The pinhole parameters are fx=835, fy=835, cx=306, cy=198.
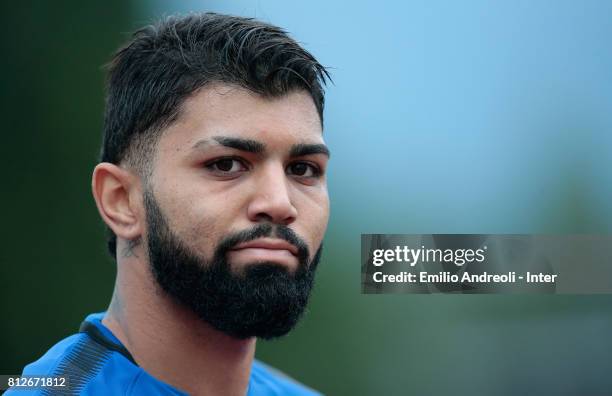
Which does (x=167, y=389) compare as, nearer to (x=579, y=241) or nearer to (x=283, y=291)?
(x=283, y=291)

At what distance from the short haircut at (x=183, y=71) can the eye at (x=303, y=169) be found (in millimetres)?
316

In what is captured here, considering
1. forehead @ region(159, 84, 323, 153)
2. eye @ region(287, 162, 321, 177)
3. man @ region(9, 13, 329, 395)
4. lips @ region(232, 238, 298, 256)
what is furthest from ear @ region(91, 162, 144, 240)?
eye @ region(287, 162, 321, 177)

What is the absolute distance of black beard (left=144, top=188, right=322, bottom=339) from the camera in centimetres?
351

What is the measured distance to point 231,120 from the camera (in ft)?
11.7

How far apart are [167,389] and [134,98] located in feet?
4.32

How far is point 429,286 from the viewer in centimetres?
674

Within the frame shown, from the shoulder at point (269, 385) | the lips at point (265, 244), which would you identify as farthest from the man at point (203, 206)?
the shoulder at point (269, 385)

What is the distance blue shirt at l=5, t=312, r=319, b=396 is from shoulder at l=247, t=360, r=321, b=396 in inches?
25.6

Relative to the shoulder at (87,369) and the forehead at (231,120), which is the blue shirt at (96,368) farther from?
the forehead at (231,120)

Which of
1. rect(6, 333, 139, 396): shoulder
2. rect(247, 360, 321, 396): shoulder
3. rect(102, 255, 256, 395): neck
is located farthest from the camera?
rect(247, 360, 321, 396): shoulder

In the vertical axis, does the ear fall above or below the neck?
above

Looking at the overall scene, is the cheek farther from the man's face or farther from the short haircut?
the short haircut

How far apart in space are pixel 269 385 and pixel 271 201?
1.38 m

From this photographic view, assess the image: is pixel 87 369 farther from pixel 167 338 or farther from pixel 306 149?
pixel 306 149
